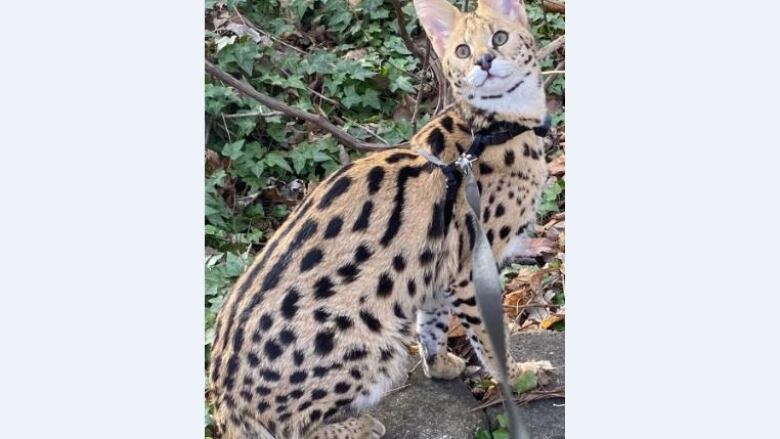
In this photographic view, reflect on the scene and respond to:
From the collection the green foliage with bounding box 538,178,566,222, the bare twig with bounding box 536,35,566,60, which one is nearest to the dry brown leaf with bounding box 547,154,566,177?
the green foliage with bounding box 538,178,566,222

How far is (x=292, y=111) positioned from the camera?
4.97 metres

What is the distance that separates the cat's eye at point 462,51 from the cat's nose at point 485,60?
6 cm

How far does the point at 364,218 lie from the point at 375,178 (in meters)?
0.18

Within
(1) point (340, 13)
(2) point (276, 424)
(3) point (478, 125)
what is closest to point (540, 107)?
(3) point (478, 125)

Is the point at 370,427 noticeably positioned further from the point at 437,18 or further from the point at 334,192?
the point at 437,18

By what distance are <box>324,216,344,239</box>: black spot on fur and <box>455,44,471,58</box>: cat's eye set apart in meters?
0.84

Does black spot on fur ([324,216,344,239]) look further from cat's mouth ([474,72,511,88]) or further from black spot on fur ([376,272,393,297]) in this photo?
cat's mouth ([474,72,511,88])

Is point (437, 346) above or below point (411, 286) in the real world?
below

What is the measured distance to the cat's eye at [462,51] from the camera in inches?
185

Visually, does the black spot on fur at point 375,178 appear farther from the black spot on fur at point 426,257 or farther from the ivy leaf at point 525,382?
the ivy leaf at point 525,382

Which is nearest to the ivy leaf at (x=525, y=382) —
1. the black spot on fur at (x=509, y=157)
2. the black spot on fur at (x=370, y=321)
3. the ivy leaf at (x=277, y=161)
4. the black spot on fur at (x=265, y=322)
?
the black spot on fur at (x=370, y=321)

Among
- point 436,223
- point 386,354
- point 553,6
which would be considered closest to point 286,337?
point 386,354

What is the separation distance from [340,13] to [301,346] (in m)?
1.44

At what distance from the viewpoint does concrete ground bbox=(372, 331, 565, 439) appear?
4.91 m
